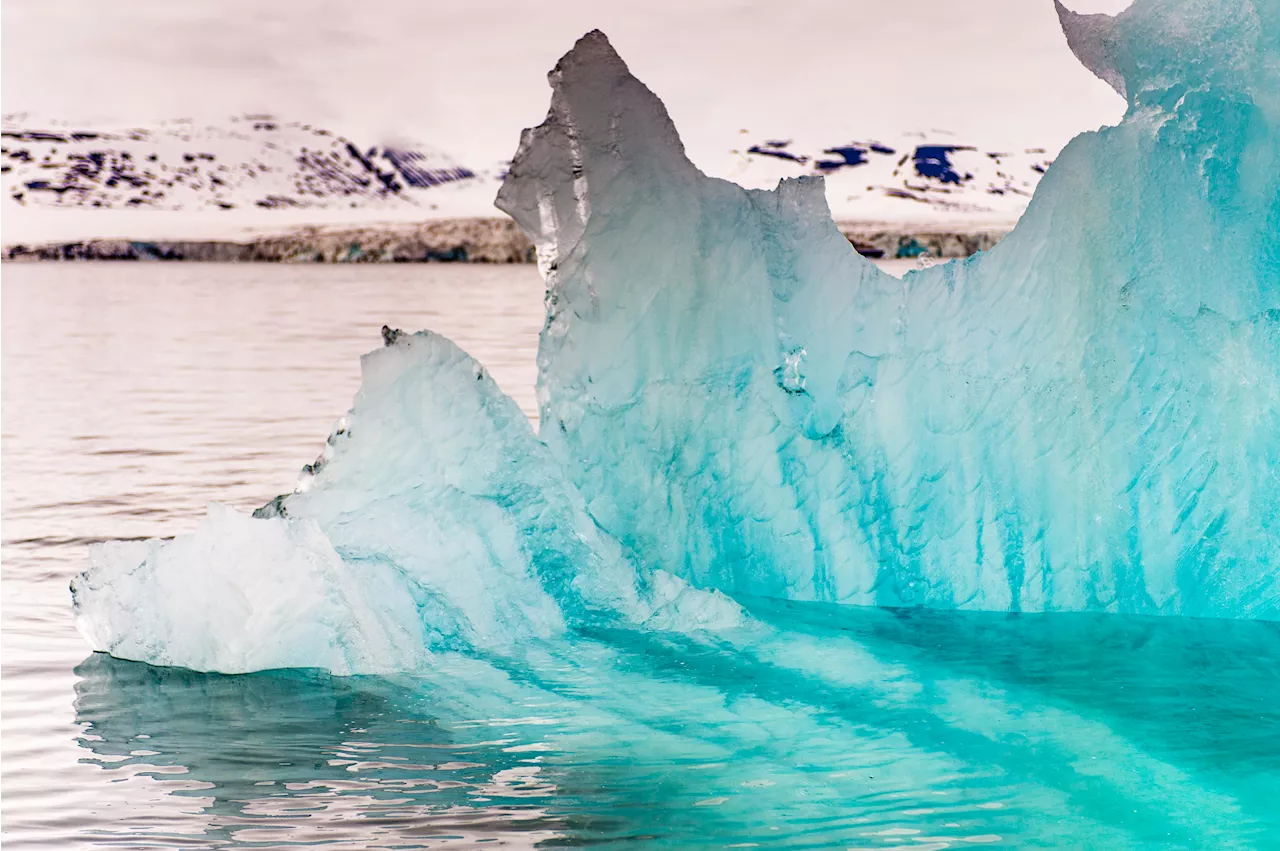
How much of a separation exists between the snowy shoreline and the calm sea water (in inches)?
3292

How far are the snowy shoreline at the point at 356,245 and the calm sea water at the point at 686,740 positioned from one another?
83.6 meters

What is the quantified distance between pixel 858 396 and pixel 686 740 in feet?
9.55

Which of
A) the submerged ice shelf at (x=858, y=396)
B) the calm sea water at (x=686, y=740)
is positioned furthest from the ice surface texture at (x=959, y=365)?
the calm sea water at (x=686, y=740)

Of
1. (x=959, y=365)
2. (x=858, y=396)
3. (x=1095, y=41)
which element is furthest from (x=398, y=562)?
(x=1095, y=41)

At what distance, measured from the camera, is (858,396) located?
27.4 ft

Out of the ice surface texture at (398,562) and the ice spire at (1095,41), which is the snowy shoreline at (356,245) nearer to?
the ice spire at (1095,41)

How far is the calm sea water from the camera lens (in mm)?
5051

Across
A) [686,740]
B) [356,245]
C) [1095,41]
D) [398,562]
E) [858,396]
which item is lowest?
[686,740]

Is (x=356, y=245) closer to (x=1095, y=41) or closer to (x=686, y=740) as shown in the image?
(x=1095, y=41)

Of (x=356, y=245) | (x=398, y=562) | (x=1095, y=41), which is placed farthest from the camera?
(x=356, y=245)

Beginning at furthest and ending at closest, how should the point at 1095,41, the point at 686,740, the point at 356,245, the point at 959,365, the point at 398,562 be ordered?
1. the point at 356,245
2. the point at 1095,41
3. the point at 959,365
4. the point at 398,562
5. the point at 686,740

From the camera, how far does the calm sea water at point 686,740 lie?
5051mm

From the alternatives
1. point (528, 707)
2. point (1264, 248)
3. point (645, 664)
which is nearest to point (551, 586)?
point (645, 664)

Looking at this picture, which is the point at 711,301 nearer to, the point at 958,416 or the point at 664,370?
the point at 664,370
